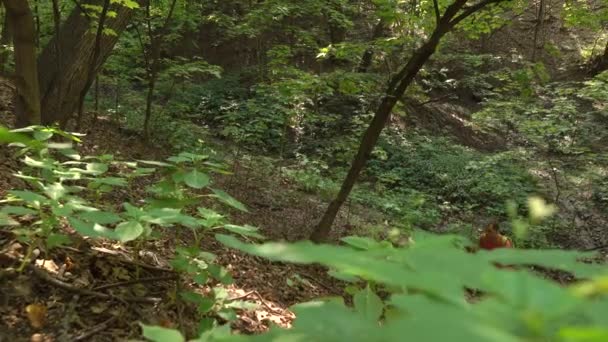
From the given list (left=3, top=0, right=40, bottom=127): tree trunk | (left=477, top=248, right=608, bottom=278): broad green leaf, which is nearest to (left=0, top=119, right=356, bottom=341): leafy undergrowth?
(left=3, top=0, right=40, bottom=127): tree trunk

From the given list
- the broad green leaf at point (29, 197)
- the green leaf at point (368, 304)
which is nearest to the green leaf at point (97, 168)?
the broad green leaf at point (29, 197)

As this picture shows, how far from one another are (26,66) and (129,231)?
259cm

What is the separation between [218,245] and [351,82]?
2953 mm

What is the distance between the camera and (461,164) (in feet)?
41.1

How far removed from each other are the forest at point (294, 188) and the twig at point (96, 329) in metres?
0.01

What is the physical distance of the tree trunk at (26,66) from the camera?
12.4 feet

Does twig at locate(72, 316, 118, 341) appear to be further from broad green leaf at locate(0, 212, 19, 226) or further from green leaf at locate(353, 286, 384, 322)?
green leaf at locate(353, 286, 384, 322)

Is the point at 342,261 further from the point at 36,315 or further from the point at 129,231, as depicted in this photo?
the point at 36,315

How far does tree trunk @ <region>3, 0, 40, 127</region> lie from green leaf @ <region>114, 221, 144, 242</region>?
7.98 ft

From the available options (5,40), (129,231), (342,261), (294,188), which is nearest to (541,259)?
(342,261)

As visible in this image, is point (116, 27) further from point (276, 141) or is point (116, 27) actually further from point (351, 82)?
point (276, 141)

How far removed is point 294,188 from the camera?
947 centimetres

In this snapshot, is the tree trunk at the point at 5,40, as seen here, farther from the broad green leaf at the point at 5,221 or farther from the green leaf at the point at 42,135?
the broad green leaf at the point at 5,221

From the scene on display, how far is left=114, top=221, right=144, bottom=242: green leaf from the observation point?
1.88m
